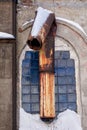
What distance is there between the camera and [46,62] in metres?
12.3

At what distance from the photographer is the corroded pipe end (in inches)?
466

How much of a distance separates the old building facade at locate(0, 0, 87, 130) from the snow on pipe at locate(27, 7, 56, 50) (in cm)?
62

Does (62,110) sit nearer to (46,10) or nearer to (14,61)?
(14,61)

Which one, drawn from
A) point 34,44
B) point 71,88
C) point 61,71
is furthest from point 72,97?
point 34,44

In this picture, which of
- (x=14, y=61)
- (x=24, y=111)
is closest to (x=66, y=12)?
(x=14, y=61)

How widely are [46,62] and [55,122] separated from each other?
179cm

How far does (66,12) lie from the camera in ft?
43.6

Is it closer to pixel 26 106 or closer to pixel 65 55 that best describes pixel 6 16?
pixel 65 55

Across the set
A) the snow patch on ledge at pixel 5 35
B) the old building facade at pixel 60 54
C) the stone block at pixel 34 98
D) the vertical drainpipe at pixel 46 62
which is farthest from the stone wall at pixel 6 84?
the stone block at pixel 34 98

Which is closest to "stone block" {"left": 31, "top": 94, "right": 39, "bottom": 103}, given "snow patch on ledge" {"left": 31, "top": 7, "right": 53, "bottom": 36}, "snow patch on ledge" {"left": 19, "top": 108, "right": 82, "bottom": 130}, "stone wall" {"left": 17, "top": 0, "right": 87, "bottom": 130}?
"snow patch on ledge" {"left": 19, "top": 108, "right": 82, "bottom": 130}

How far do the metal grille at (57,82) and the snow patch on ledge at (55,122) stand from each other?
18cm

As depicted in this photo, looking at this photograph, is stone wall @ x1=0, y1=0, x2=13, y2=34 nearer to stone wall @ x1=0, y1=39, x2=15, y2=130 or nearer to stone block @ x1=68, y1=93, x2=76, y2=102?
stone wall @ x1=0, y1=39, x2=15, y2=130

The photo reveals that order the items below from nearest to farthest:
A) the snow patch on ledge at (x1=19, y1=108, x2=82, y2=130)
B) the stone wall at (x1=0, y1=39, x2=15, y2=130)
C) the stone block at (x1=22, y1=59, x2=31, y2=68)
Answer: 1. the stone wall at (x1=0, y1=39, x2=15, y2=130)
2. the snow patch on ledge at (x1=19, y1=108, x2=82, y2=130)
3. the stone block at (x1=22, y1=59, x2=31, y2=68)

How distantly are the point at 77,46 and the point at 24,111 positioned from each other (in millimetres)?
2630
